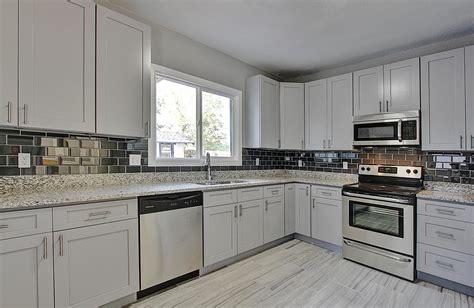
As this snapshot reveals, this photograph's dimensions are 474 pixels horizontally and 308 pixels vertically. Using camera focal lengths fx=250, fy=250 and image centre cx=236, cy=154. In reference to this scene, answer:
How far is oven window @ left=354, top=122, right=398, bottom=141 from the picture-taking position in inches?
114

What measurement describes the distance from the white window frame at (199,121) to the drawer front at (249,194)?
25.0 inches

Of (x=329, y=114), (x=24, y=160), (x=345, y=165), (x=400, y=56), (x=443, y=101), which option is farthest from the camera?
(x=345, y=165)

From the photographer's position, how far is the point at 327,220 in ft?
10.3

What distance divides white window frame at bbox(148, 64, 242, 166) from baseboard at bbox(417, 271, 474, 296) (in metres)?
2.36

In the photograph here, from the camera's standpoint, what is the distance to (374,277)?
8.12 feet

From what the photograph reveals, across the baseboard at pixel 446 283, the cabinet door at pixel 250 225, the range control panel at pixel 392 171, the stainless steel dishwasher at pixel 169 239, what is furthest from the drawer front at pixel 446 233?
the stainless steel dishwasher at pixel 169 239

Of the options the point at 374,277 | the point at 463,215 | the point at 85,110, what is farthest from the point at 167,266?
the point at 463,215

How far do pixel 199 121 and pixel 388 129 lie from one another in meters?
2.26

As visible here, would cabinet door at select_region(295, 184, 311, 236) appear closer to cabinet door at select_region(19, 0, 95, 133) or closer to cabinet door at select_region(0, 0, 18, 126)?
cabinet door at select_region(19, 0, 95, 133)

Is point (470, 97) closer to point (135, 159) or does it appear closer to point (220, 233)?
point (220, 233)

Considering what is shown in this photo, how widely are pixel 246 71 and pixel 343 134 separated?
1.65 m

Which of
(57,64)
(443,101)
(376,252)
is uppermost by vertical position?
(57,64)

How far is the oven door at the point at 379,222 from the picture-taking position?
2449mm

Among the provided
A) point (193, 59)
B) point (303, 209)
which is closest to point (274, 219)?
point (303, 209)
